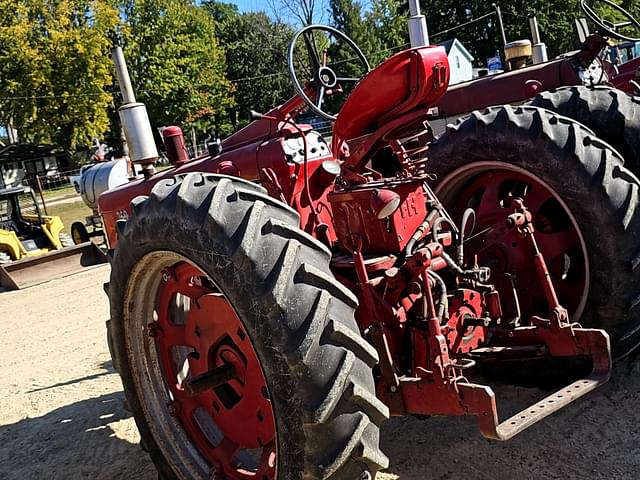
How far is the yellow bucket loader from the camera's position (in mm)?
11094

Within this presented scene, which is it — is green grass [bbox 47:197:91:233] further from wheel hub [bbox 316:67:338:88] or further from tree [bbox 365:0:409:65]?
tree [bbox 365:0:409:65]

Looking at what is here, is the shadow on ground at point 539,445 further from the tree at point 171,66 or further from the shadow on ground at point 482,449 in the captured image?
the tree at point 171,66

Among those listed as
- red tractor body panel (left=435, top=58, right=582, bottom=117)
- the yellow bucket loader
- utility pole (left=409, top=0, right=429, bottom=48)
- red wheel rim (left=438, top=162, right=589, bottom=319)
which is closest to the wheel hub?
red wheel rim (left=438, top=162, right=589, bottom=319)

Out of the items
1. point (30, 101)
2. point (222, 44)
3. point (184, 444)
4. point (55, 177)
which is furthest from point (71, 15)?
point (184, 444)

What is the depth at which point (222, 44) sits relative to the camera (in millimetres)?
56688

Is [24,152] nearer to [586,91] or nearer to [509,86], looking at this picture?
[509,86]

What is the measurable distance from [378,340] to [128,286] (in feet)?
3.54

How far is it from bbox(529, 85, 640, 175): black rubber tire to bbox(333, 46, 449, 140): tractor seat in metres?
1.26

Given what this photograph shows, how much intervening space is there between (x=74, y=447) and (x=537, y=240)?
2980mm

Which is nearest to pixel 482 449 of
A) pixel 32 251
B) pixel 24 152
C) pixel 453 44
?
pixel 32 251

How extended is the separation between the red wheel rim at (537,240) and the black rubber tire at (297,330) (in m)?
1.26

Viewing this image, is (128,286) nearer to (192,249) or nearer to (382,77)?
(192,249)

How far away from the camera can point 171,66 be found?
42.0 meters

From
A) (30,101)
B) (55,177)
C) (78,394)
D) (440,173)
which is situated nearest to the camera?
(440,173)
